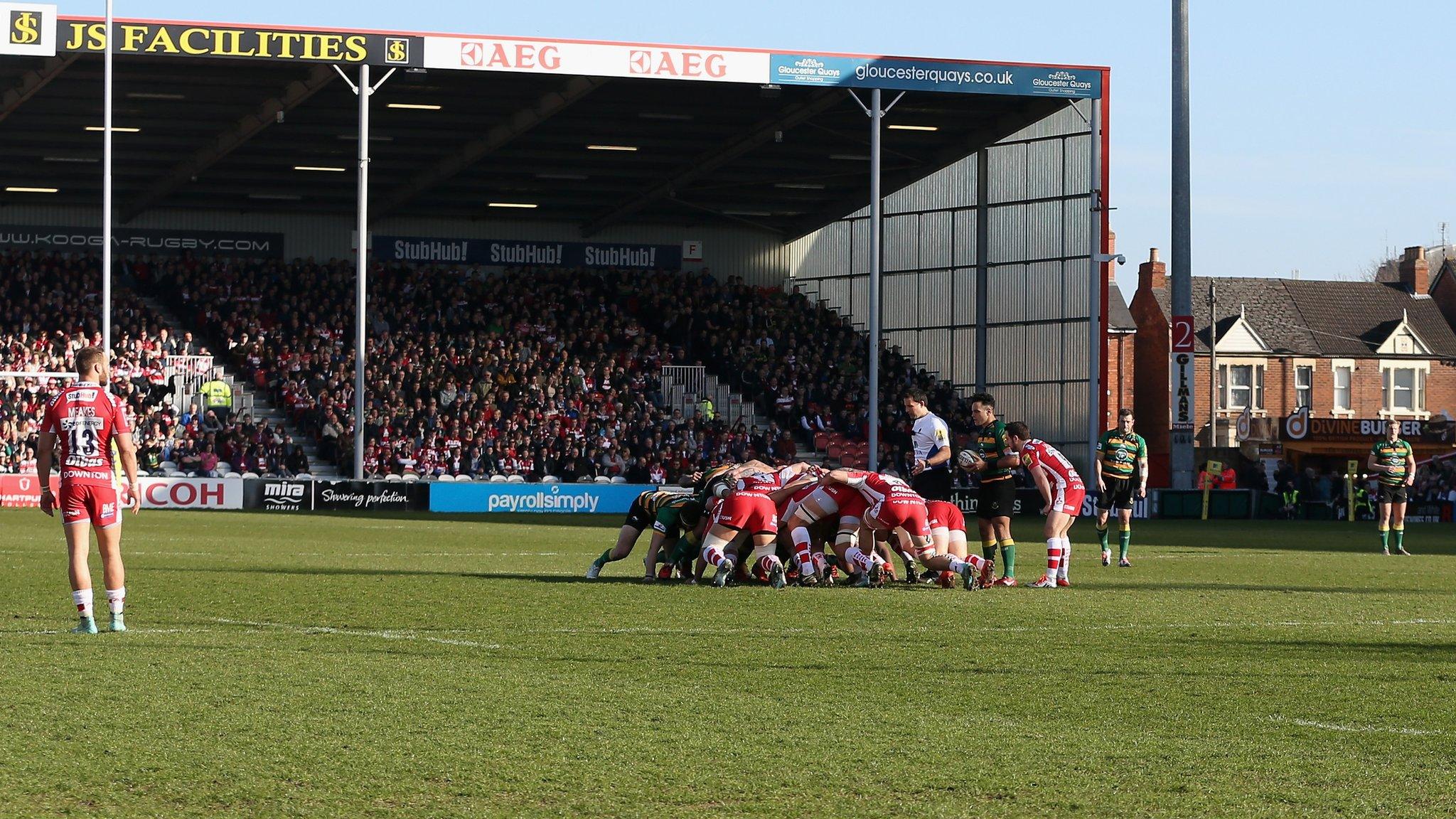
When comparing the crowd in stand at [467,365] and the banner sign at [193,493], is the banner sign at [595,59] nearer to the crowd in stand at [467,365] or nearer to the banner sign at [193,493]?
the crowd in stand at [467,365]

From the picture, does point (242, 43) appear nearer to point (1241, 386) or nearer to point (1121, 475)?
point (1121, 475)

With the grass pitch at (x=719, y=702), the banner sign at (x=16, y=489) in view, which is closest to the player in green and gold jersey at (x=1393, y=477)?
the grass pitch at (x=719, y=702)

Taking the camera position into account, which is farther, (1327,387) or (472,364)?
(1327,387)

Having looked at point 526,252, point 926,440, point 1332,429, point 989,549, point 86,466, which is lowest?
point 989,549

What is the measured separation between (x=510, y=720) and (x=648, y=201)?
4820 centimetres

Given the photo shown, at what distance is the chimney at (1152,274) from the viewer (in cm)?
7706

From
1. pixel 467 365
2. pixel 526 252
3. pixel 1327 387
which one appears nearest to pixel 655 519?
pixel 467 365

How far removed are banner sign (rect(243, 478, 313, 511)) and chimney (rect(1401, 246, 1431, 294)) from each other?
5872 centimetres

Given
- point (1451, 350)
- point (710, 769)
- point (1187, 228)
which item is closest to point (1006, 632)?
point (710, 769)

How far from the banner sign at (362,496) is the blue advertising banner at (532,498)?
0.64 meters

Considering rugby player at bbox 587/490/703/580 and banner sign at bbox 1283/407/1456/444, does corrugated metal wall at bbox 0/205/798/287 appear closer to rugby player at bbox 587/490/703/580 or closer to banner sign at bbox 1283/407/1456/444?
banner sign at bbox 1283/407/1456/444

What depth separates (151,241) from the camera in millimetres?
55375

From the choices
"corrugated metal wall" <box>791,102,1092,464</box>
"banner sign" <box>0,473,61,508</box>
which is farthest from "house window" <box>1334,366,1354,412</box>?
"banner sign" <box>0,473,61,508</box>

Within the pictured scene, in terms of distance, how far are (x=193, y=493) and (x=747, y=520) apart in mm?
25655
